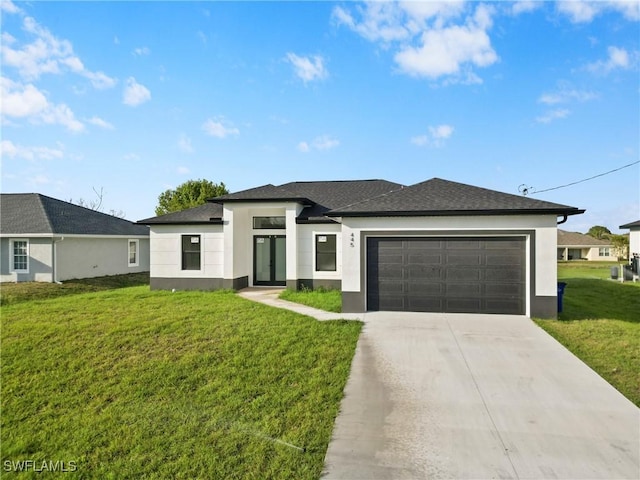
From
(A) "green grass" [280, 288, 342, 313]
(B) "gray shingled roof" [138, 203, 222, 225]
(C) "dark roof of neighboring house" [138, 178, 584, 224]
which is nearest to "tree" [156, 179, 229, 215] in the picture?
(B) "gray shingled roof" [138, 203, 222, 225]

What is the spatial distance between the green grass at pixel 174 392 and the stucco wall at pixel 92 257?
10.3m

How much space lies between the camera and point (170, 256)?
1453 cm

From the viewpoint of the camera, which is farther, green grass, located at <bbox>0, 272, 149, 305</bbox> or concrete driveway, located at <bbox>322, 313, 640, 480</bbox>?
green grass, located at <bbox>0, 272, 149, 305</bbox>

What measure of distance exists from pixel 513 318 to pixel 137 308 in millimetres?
11157

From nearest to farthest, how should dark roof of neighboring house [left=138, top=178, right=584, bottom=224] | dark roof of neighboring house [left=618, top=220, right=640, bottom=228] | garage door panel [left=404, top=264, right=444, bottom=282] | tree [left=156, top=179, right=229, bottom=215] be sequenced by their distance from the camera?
dark roof of neighboring house [left=138, top=178, right=584, bottom=224] < garage door panel [left=404, top=264, right=444, bottom=282] < dark roof of neighboring house [left=618, top=220, right=640, bottom=228] < tree [left=156, top=179, right=229, bottom=215]

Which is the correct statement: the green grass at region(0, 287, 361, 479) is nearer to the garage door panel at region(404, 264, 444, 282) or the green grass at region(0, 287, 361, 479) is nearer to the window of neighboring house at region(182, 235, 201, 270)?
the garage door panel at region(404, 264, 444, 282)

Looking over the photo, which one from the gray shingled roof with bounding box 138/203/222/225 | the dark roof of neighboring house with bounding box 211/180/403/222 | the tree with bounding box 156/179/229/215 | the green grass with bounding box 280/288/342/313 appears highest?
the tree with bounding box 156/179/229/215

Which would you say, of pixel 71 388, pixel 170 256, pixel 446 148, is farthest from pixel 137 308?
pixel 446 148

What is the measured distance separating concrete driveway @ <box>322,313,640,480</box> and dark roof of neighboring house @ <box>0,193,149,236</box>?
18.8 m

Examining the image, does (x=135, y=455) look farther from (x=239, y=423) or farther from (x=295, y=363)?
(x=295, y=363)

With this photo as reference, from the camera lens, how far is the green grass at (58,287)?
44.2 feet

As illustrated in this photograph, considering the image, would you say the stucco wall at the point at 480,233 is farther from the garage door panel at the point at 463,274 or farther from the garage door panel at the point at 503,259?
the garage door panel at the point at 463,274

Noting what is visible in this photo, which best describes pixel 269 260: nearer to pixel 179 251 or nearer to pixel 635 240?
pixel 179 251

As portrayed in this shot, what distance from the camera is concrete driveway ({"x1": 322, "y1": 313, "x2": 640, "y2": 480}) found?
3.38 meters
